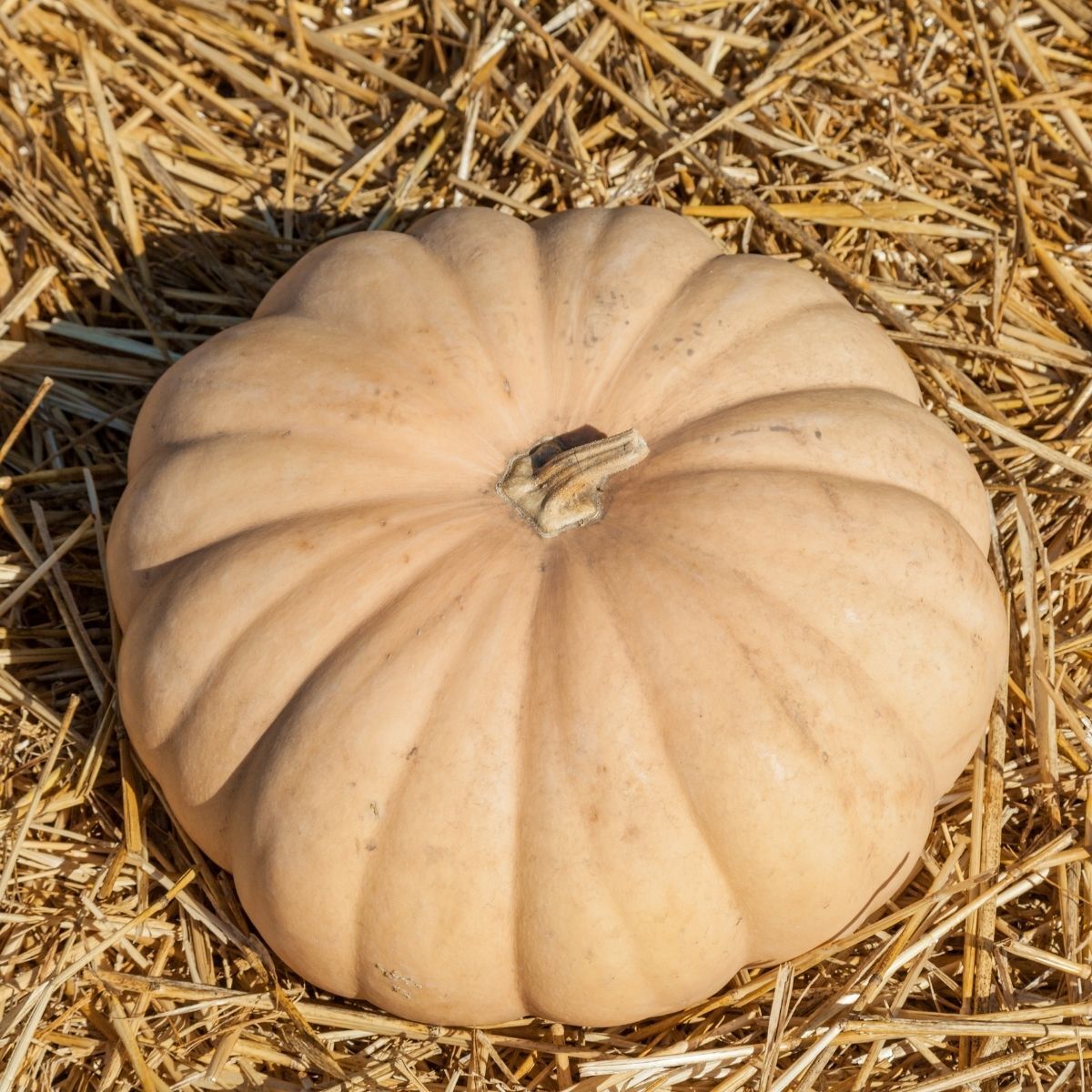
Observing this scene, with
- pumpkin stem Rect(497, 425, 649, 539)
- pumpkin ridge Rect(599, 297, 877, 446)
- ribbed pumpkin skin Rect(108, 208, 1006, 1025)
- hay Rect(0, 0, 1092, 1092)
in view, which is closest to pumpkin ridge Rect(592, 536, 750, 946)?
ribbed pumpkin skin Rect(108, 208, 1006, 1025)

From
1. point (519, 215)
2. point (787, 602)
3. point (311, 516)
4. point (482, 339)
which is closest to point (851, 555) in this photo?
point (787, 602)

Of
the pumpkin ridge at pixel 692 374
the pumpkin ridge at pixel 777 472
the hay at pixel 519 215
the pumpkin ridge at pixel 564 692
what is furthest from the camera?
the hay at pixel 519 215

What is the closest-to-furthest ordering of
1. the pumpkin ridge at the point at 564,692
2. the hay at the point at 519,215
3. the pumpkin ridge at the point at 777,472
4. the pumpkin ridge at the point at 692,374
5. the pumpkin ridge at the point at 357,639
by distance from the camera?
the pumpkin ridge at the point at 564,692 → the pumpkin ridge at the point at 357,639 → the pumpkin ridge at the point at 777,472 → the pumpkin ridge at the point at 692,374 → the hay at the point at 519,215

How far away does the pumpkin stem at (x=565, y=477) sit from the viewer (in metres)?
2.56

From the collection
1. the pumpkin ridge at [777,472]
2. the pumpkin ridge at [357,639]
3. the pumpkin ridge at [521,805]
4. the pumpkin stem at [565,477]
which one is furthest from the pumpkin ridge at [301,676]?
the pumpkin ridge at [777,472]

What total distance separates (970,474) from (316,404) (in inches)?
63.5

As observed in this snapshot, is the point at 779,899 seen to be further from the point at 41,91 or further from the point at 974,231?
the point at 41,91

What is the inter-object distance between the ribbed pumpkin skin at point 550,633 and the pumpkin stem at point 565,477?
45 millimetres

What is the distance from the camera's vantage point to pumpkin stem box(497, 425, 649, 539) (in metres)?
2.56

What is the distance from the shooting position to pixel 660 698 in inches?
94.6

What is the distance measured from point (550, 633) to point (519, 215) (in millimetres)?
2071

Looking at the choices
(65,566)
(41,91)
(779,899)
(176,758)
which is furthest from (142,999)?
(41,91)

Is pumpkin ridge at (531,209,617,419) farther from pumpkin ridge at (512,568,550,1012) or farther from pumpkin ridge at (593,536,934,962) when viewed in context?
pumpkin ridge at (512,568,550,1012)

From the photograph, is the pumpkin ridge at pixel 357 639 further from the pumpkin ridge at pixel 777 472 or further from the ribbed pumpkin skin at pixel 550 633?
the pumpkin ridge at pixel 777 472
